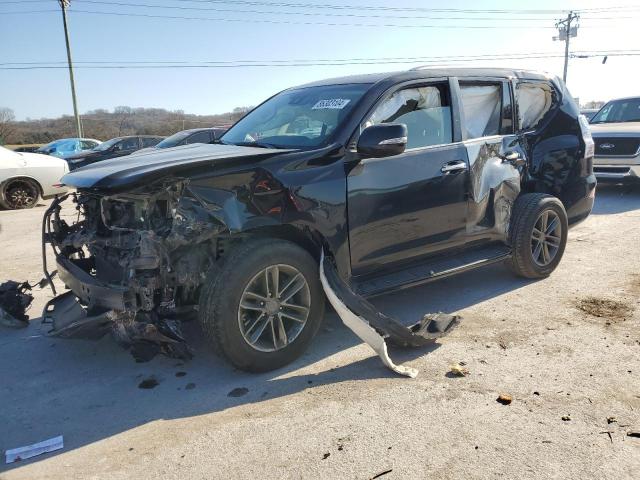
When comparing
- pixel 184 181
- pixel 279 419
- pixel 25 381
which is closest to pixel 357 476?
pixel 279 419

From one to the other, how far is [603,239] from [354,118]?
492 centimetres

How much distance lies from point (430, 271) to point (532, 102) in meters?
2.32

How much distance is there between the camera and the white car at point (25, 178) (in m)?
11.4

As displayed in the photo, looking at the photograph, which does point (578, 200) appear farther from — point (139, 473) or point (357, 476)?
point (139, 473)

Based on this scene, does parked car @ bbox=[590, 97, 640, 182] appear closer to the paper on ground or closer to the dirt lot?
the dirt lot

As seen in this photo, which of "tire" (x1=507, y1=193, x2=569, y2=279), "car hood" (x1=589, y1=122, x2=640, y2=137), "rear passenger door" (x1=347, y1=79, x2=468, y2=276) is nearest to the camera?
"rear passenger door" (x1=347, y1=79, x2=468, y2=276)

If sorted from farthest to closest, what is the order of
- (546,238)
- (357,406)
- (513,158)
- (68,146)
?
(68,146) → (546,238) → (513,158) → (357,406)

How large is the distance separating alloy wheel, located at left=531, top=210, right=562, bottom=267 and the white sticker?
2335mm

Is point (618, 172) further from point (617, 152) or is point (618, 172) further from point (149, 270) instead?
point (149, 270)

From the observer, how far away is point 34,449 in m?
2.94

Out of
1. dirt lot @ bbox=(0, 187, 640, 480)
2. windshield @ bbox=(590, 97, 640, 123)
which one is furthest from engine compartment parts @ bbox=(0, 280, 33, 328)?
windshield @ bbox=(590, 97, 640, 123)

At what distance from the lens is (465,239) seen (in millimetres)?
4777

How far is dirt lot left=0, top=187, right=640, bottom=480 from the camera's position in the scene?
2.72m

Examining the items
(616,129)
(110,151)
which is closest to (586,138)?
(616,129)
